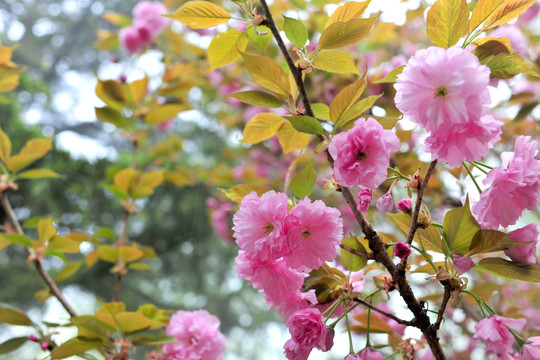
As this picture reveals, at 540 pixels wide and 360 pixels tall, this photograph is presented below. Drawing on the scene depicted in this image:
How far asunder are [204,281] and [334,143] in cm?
201

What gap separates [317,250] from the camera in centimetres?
40

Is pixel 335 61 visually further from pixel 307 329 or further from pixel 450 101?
pixel 307 329

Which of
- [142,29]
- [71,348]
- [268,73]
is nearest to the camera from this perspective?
[268,73]

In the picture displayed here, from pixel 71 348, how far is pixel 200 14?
17.8 inches

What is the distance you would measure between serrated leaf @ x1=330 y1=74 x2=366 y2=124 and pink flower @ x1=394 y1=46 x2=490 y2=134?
0.06 metres

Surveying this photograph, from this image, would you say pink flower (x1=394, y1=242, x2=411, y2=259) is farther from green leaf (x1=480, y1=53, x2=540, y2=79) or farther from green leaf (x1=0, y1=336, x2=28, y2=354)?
green leaf (x1=0, y1=336, x2=28, y2=354)

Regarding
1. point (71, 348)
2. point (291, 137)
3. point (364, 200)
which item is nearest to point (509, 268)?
point (364, 200)

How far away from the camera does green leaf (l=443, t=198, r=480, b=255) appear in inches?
15.1

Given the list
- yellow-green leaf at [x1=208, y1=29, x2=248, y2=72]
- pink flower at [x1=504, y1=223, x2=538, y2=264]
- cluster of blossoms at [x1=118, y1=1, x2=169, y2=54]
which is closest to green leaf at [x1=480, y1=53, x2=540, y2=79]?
pink flower at [x1=504, y1=223, x2=538, y2=264]

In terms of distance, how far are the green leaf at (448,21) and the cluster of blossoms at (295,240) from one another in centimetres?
18

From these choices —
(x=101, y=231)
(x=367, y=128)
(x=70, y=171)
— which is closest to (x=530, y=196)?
(x=367, y=128)

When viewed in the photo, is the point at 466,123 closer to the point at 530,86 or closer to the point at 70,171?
the point at 530,86

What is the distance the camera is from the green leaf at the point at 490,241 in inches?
14.4

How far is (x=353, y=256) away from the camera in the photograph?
17.7 inches
